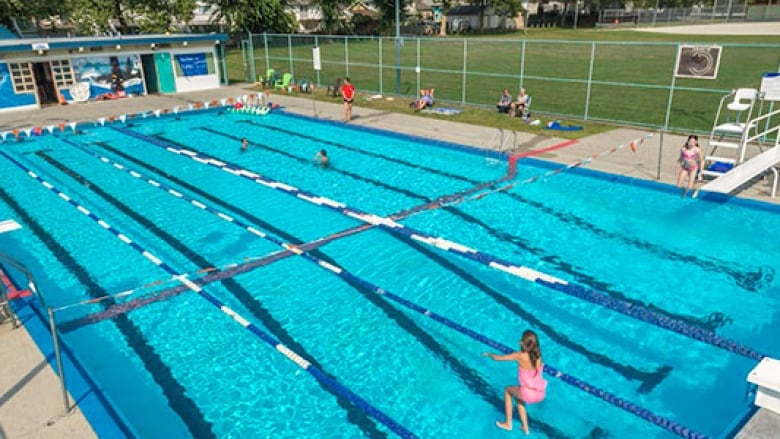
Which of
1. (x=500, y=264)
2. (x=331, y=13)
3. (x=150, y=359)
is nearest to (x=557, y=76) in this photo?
(x=500, y=264)

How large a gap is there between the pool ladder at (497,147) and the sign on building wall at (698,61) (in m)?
4.67

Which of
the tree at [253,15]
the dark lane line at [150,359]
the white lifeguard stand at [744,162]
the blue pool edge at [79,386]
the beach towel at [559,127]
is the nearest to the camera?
the blue pool edge at [79,386]

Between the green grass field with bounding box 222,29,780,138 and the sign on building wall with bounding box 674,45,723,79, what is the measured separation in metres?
0.47

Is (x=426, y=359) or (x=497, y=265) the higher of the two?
(x=497, y=265)

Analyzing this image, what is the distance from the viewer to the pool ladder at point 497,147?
48.6ft

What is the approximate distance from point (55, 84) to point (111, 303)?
20.1 m

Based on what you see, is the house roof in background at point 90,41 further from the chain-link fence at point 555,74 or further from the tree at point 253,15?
the tree at point 253,15

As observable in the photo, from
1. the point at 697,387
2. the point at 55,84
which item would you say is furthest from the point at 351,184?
the point at 55,84

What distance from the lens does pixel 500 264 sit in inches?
330

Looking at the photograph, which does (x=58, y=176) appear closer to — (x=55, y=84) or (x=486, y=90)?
(x=55, y=84)


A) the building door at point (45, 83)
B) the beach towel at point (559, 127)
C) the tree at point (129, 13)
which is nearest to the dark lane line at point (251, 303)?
the beach towel at point (559, 127)

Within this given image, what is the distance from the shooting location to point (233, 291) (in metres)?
8.48

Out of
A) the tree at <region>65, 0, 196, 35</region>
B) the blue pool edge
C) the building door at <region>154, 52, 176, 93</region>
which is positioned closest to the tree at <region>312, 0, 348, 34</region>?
the tree at <region>65, 0, 196, 35</region>

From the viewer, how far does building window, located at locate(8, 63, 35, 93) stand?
22.3m
